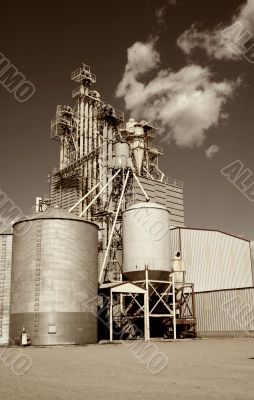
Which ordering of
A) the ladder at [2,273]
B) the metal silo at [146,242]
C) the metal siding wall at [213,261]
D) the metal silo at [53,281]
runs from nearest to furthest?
1. the metal silo at [53,281]
2. the ladder at [2,273]
3. the metal silo at [146,242]
4. the metal siding wall at [213,261]

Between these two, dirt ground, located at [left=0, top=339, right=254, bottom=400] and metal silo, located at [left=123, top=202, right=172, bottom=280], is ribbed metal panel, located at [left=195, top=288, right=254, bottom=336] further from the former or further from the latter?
dirt ground, located at [left=0, top=339, right=254, bottom=400]

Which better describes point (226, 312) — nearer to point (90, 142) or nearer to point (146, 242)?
point (146, 242)

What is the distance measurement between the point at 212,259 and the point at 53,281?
61.0ft

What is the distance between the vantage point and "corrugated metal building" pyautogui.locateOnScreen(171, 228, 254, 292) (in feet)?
130

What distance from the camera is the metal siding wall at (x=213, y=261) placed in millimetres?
39656

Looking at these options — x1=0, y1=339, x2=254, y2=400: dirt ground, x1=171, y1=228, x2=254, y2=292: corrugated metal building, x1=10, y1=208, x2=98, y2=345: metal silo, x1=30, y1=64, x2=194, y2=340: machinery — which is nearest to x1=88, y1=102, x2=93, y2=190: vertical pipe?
x1=30, y1=64, x2=194, y2=340: machinery

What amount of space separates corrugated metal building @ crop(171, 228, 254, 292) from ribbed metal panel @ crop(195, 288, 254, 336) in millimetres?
3272

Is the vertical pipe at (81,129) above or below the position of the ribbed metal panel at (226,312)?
above

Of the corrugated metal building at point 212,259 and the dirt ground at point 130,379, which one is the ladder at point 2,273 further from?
the corrugated metal building at point 212,259

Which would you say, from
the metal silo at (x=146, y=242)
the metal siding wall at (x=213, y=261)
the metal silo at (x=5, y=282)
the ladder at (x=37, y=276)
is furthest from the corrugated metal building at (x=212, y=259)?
the metal silo at (x=5, y=282)

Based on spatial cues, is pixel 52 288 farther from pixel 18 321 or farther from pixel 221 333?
pixel 221 333

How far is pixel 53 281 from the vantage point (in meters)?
26.4

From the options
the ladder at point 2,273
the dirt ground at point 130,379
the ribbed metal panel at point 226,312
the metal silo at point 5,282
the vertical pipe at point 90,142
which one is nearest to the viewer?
the dirt ground at point 130,379

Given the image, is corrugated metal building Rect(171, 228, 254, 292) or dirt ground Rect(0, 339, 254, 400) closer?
dirt ground Rect(0, 339, 254, 400)
